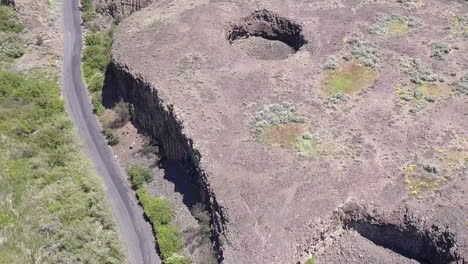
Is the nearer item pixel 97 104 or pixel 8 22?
pixel 97 104

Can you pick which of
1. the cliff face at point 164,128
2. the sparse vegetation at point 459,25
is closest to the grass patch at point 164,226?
the cliff face at point 164,128

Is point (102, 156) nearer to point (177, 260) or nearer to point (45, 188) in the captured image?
point (45, 188)

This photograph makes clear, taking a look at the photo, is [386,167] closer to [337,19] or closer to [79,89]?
[337,19]

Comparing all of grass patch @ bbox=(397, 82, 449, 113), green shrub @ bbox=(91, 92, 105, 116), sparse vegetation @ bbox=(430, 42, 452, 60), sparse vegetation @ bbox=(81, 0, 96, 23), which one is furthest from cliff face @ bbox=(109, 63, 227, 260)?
sparse vegetation @ bbox=(430, 42, 452, 60)

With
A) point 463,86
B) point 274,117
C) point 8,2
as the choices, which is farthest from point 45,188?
point 463,86

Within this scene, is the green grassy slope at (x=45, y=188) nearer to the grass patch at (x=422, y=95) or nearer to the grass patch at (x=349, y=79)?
the grass patch at (x=349, y=79)

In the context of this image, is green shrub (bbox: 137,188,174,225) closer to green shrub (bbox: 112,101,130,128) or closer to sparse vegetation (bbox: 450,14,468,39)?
green shrub (bbox: 112,101,130,128)

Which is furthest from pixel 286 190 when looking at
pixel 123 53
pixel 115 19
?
pixel 115 19

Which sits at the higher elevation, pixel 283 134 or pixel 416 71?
pixel 416 71
